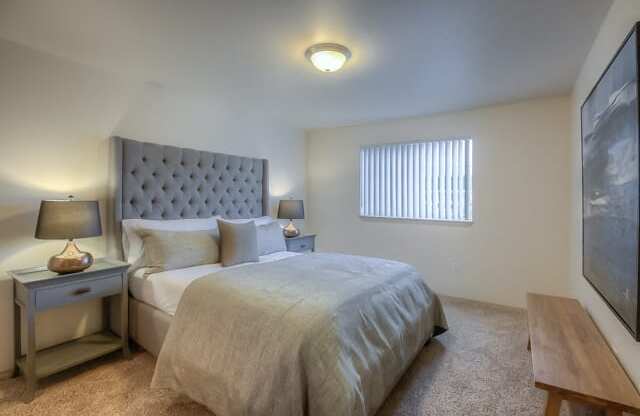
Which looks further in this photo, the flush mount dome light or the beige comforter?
the flush mount dome light

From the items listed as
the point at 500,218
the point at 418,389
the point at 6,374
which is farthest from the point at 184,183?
the point at 500,218

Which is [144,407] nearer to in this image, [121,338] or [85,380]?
[85,380]

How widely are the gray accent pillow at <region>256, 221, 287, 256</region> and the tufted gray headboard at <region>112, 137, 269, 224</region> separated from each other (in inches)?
20.6

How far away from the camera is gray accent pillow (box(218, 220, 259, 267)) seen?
8.87ft

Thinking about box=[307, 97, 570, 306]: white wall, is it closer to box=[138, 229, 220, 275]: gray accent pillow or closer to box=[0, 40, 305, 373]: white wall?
box=[138, 229, 220, 275]: gray accent pillow

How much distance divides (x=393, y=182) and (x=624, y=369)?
119 inches

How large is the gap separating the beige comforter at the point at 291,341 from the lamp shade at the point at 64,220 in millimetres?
859

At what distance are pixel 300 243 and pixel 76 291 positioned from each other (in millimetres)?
2345

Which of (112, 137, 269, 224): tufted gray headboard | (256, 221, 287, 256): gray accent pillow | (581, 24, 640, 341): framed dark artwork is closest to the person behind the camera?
(581, 24, 640, 341): framed dark artwork

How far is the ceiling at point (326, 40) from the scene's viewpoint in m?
1.73

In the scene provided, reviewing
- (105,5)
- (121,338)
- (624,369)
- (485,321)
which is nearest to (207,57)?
(105,5)

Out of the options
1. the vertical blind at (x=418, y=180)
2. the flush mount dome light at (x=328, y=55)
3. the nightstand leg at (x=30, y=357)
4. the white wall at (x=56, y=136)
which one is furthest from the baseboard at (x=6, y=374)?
the vertical blind at (x=418, y=180)

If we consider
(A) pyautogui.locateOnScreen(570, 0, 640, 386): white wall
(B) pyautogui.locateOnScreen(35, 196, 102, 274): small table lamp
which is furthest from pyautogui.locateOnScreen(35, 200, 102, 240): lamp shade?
(A) pyautogui.locateOnScreen(570, 0, 640, 386): white wall

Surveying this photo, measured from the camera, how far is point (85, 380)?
2125 mm
